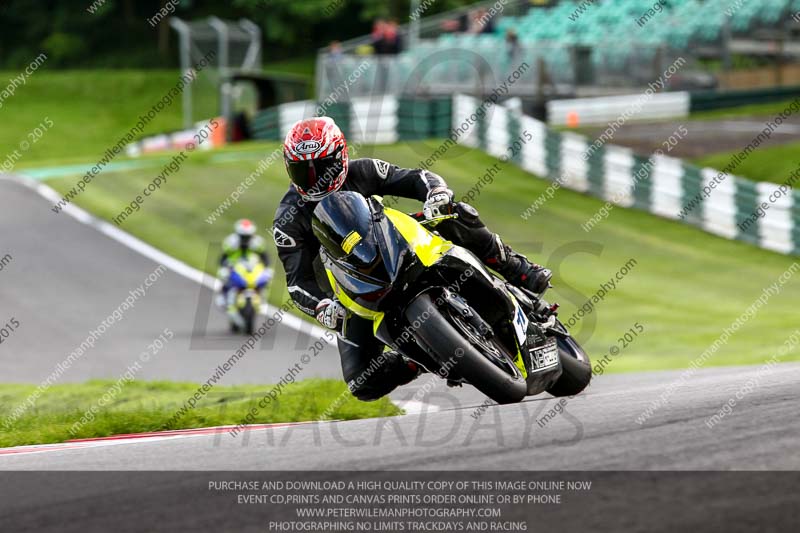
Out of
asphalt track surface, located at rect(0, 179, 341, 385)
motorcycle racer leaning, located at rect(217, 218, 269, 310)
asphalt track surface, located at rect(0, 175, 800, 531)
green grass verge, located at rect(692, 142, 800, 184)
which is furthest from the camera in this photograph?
green grass verge, located at rect(692, 142, 800, 184)

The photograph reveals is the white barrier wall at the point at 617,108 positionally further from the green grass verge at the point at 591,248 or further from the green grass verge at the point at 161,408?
the green grass verge at the point at 161,408

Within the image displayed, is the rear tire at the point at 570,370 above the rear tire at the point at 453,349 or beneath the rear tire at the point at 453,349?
beneath

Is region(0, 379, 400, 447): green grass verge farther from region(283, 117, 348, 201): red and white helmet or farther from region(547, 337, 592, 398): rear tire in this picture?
region(283, 117, 348, 201): red and white helmet

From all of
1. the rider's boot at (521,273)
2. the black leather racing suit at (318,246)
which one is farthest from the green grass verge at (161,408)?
the rider's boot at (521,273)

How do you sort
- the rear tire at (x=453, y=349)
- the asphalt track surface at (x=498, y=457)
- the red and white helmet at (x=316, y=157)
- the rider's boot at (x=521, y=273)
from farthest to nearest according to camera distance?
the rider's boot at (x=521, y=273) < the red and white helmet at (x=316, y=157) < the rear tire at (x=453, y=349) < the asphalt track surface at (x=498, y=457)

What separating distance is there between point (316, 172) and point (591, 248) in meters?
5.41

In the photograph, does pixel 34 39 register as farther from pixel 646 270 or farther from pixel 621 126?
pixel 646 270

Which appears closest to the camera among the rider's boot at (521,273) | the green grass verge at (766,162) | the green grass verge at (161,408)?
the rider's boot at (521,273)

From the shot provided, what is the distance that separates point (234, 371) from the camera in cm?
1308

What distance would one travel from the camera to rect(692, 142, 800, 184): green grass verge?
22.4m

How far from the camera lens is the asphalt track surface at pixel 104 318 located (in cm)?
1341

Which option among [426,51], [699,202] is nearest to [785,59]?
[426,51]

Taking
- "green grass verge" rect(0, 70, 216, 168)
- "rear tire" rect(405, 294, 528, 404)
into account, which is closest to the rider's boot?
"rear tire" rect(405, 294, 528, 404)

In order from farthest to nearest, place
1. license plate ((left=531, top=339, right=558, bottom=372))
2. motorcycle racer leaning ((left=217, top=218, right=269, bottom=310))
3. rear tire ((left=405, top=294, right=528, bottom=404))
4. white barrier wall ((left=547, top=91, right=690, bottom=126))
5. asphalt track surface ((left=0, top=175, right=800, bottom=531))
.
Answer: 1. white barrier wall ((left=547, top=91, right=690, bottom=126))
2. motorcycle racer leaning ((left=217, top=218, right=269, bottom=310))
3. license plate ((left=531, top=339, right=558, bottom=372))
4. rear tire ((left=405, top=294, right=528, bottom=404))
5. asphalt track surface ((left=0, top=175, right=800, bottom=531))
